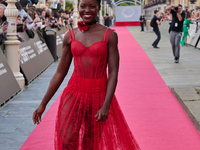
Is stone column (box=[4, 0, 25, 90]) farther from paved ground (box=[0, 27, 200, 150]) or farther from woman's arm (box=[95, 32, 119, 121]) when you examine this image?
woman's arm (box=[95, 32, 119, 121])

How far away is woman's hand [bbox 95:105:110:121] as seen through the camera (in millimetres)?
2686

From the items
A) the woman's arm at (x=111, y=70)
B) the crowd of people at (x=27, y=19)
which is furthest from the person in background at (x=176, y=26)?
the woman's arm at (x=111, y=70)

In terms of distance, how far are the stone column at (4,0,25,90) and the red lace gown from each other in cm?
540

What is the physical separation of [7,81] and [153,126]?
3.16m

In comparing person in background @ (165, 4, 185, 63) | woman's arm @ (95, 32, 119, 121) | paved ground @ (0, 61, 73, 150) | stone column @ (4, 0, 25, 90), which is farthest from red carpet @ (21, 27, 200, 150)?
person in background @ (165, 4, 185, 63)

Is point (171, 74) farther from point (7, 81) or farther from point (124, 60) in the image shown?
point (7, 81)

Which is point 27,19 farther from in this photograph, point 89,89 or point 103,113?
point 103,113

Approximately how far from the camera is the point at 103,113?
270 cm

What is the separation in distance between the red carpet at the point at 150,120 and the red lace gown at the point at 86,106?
1694mm

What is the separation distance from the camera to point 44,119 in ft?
19.3

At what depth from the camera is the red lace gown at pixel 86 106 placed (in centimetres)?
278

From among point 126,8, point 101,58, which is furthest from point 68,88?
point 126,8

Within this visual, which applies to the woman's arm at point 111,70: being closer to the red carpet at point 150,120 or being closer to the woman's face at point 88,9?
the woman's face at point 88,9

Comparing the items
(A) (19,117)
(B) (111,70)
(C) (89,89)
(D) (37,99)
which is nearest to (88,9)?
(B) (111,70)
